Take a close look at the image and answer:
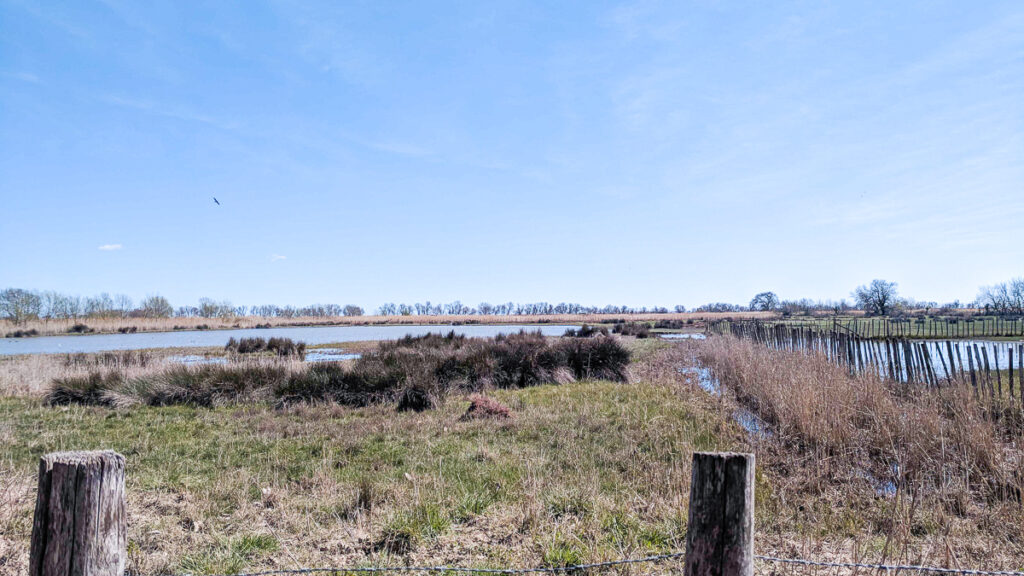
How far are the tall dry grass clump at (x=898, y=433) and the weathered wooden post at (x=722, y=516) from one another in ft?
12.8

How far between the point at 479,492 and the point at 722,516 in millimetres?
4123

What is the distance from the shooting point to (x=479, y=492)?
5.64 m

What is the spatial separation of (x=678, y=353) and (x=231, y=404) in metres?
18.3

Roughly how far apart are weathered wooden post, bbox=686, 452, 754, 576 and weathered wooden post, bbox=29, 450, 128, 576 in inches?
80.3

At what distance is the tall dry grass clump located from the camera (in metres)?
5.95

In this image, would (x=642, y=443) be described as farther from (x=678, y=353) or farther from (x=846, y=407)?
(x=678, y=353)

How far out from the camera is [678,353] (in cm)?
2394

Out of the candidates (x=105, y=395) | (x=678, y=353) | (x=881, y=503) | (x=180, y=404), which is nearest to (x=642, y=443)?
(x=881, y=503)

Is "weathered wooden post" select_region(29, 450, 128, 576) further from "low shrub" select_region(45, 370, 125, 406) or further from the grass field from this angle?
"low shrub" select_region(45, 370, 125, 406)

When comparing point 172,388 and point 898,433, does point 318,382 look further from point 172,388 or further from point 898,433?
point 898,433

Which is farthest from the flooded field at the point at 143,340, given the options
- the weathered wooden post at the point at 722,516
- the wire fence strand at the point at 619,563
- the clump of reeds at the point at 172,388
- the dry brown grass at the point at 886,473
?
the weathered wooden post at the point at 722,516

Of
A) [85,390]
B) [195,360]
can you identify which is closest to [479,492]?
[85,390]

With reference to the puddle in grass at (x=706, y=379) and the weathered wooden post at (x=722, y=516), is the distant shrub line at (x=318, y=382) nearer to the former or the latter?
the puddle in grass at (x=706, y=379)

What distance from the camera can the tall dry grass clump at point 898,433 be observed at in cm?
595
